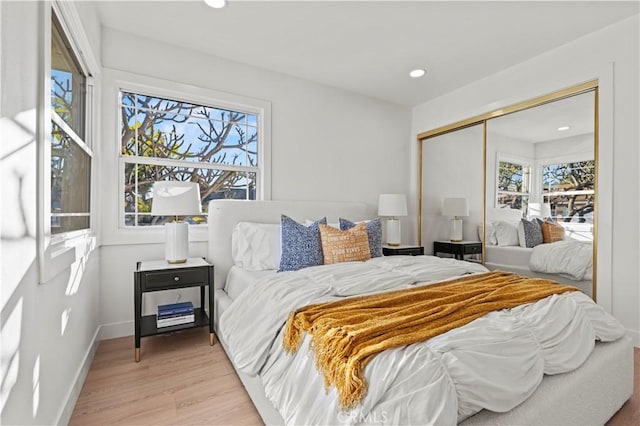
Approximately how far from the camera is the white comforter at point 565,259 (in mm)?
2697

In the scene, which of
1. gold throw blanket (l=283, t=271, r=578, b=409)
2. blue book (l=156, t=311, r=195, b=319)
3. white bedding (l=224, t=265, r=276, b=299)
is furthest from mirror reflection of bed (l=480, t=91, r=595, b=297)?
blue book (l=156, t=311, r=195, b=319)

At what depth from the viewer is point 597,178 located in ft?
8.58

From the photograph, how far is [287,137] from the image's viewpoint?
11.2ft

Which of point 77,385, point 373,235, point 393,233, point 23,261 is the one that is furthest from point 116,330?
point 393,233

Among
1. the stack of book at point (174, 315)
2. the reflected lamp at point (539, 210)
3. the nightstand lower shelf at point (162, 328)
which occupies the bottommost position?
the nightstand lower shelf at point (162, 328)

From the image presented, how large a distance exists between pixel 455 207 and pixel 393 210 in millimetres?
771

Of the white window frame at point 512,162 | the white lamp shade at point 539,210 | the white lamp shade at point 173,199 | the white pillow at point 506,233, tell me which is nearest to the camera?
the white lamp shade at point 173,199

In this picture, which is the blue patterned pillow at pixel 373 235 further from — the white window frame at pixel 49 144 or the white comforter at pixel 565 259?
the white window frame at pixel 49 144

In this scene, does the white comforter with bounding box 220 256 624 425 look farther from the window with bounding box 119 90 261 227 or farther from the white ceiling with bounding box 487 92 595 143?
the white ceiling with bounding box 487 92 595 143

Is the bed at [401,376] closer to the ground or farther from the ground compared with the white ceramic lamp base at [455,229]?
closer to the ground

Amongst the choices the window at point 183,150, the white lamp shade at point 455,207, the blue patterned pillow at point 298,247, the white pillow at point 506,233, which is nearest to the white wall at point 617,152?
the white pillow at point 506,233

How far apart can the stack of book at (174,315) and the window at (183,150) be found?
0.83 meters

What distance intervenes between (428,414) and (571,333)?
3.15 feet

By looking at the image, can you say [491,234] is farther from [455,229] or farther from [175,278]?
[175,278]
